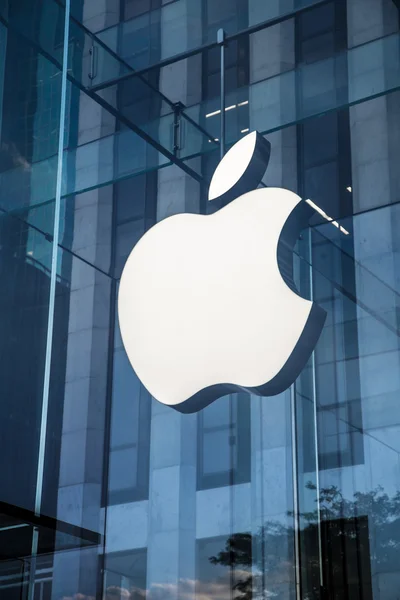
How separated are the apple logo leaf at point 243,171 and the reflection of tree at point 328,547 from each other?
254cm

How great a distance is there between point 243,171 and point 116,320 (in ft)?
12.0

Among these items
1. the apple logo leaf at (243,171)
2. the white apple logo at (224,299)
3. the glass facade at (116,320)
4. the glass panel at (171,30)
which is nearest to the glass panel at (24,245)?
the glass facade at (116,320)

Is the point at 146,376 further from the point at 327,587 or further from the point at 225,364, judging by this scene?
the point at 327,587

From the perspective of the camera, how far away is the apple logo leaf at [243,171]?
6.58 m

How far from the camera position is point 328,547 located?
7734mm

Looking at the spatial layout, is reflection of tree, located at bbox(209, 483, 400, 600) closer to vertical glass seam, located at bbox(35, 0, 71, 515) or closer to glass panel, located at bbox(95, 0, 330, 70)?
vertical glass seam, located at bbox(35, 0, 71, 515)

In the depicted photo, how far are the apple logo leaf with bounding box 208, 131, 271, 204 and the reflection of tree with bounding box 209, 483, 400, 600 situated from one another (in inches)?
100

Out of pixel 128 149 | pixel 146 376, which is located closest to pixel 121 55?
pixel 128 149

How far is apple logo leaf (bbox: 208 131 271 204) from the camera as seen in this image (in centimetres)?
658

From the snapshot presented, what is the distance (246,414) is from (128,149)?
8.25 ft

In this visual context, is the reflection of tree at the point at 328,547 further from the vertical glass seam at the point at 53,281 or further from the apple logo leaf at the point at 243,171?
the apple logo leaf at the point at 243,171

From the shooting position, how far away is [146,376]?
672cm

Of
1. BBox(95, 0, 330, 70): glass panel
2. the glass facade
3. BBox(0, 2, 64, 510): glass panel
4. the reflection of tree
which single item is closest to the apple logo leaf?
the glass facade

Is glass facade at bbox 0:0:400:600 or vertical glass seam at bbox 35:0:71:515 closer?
vertical glass seam at bbox 35:0:71:515
